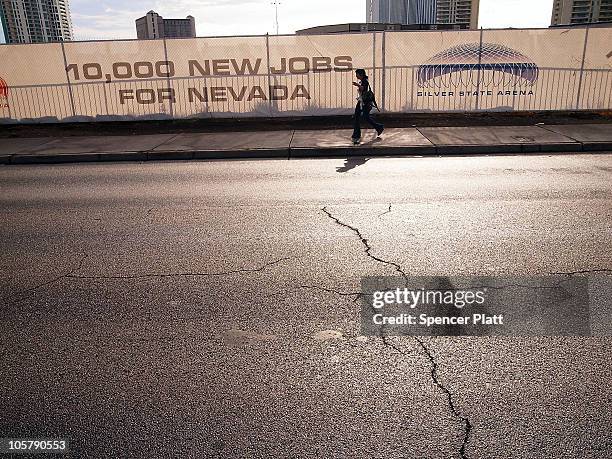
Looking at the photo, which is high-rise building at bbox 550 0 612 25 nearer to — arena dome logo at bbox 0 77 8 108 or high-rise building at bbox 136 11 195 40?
high-rise building at bbox 136 11 195 40

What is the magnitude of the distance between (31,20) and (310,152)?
214310 millimetres

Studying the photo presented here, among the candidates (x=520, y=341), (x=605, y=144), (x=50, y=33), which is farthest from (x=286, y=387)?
(x=50, y=33)

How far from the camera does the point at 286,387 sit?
3.25 m

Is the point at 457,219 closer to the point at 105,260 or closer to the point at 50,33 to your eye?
the point at 105,260

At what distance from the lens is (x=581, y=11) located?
4466 inches

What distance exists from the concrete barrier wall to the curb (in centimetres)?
476

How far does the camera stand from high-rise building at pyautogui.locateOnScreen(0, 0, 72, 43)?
566 feet

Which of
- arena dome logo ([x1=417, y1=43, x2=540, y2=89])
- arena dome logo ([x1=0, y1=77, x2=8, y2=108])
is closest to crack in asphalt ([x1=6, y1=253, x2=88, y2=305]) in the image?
arena dome logo ([x1=417, y1=43, x2=540, y2=89])

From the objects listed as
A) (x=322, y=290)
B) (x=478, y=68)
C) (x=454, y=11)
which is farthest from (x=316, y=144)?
(x=454, y=11)

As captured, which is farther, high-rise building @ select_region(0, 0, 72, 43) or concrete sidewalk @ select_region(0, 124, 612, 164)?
high-rise building @ select_region(0, 0, 72, 43)

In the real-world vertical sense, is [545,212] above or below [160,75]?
below

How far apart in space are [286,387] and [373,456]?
0.78 metres

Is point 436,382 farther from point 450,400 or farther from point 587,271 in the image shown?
point 587,271

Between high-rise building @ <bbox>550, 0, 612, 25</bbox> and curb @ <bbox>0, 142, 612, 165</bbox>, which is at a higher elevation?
high-rise building @ <bbox>550, 0, 612, 25</bbox>
